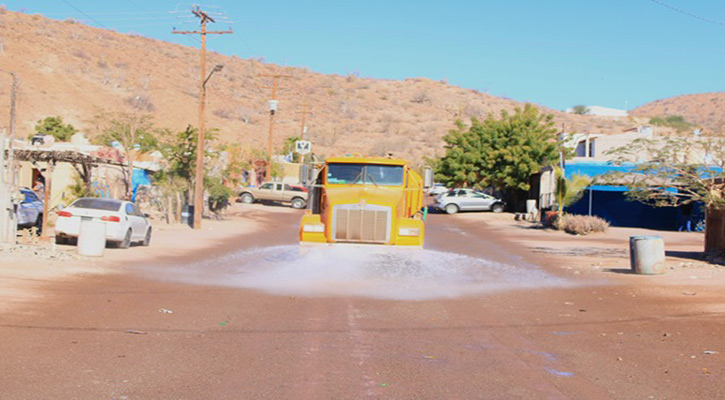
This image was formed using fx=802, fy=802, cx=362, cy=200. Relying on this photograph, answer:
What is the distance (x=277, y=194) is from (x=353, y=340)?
154ft

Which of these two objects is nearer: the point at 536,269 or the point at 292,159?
the point at 536,269

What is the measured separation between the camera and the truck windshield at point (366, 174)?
64.9 feet

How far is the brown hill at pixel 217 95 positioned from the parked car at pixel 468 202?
19670 millimetres

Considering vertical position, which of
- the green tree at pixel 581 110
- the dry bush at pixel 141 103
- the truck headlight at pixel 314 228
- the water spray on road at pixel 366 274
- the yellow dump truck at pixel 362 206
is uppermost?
the green tree at pixel 581 110

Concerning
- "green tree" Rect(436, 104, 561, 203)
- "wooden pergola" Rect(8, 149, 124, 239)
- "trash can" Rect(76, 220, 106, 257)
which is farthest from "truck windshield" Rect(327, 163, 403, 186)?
"green tree" Rect(436, 104, 561, 203)

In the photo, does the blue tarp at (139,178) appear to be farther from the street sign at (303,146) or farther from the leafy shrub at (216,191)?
the street sign at (303,146)

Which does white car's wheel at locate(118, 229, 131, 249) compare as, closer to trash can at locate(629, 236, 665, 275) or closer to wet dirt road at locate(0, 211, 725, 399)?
wet dirt road at locate(0, 211, 725, 399)

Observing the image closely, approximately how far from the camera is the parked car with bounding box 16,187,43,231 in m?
25.3

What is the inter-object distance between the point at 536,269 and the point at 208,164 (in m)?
24.6

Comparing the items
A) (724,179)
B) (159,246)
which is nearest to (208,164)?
(159,246)

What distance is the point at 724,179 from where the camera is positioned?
2120 cm

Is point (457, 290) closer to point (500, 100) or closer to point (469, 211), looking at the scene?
point (469, 211)

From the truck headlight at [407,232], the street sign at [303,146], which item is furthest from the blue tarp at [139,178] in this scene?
the truck headlight at [407,232]

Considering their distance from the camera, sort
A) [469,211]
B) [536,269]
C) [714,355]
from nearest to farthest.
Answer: [714,355], [536,269], [469,211]
